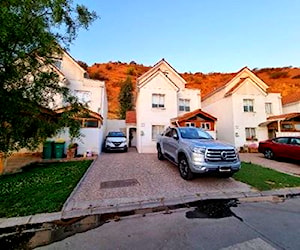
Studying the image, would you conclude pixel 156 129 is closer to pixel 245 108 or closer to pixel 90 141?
pixel 90 141

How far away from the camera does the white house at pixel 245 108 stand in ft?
64.4

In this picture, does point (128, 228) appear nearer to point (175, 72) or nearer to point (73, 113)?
point (73, 113)

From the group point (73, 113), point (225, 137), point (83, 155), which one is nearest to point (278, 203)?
point (73, 113)

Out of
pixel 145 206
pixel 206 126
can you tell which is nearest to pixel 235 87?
pixel 206 126

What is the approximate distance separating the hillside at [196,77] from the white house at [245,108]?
24.1 metres

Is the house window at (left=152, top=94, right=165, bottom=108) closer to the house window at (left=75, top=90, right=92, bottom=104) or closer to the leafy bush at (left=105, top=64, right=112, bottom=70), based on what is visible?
the house window at (left=75, top=90, right=92, bottom=104)

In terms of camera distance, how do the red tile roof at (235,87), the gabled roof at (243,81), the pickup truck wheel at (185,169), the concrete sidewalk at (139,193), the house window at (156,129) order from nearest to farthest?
the concrete sidewalk at (139,193), the pickup truck wheel at (185,169), the house window at (156,129), the red tile roof at (235,87), the gabled roof at (243,81)

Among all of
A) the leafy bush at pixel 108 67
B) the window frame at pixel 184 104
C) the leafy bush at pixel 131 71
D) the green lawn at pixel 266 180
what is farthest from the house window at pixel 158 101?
the leafy bush at pixel 108 67

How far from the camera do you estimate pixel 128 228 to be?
13.0 ft

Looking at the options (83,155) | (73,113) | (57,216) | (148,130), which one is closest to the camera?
(57,216)

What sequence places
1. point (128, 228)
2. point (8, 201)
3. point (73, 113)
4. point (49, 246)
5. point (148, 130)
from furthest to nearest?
point (148, 130) → point (73, 113) → point (8, 201) → point (128, 228) → point (49, 246)

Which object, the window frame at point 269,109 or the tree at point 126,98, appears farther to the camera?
the tree at point 126,98

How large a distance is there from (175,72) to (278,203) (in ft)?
60.4

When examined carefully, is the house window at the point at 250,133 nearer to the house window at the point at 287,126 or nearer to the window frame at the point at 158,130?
the house window at the point at 287,126
